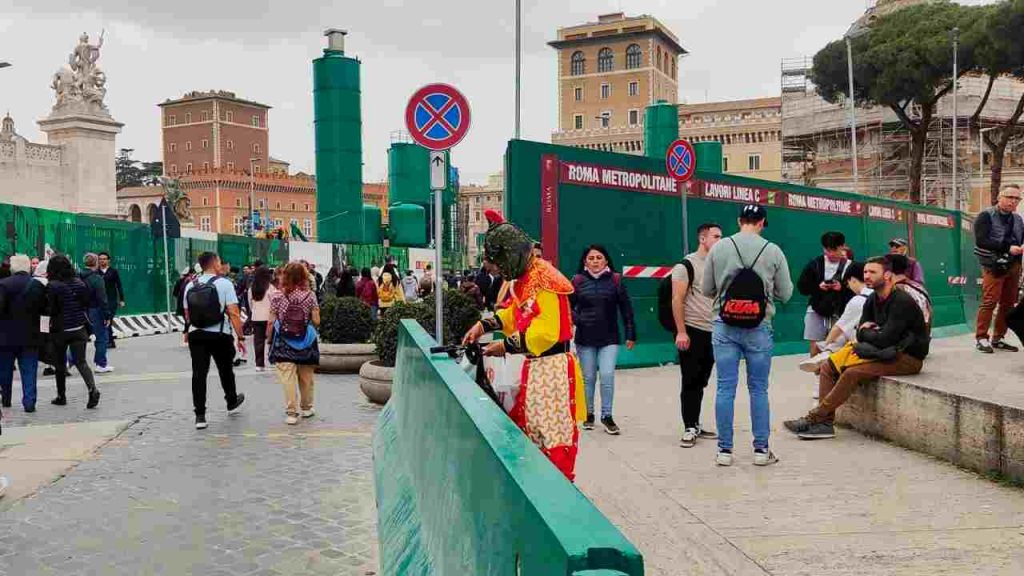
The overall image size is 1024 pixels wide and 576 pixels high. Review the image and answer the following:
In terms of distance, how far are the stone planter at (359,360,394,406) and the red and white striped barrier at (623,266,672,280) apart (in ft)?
11.6

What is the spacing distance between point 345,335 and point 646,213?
15.2ft

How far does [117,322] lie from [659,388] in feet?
48.0

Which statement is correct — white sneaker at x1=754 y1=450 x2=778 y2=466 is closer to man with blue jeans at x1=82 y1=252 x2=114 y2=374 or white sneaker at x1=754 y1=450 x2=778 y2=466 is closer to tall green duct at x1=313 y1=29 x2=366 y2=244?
man with blue jeans at x1=82 y1=252 x2=114 y2=374

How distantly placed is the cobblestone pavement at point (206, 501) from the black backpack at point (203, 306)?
1.00 metres

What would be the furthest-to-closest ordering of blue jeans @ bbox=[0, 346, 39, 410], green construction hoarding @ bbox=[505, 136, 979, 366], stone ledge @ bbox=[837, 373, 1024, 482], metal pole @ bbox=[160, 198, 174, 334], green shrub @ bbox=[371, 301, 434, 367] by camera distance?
metal pole @ bbox=[160, 198, 174, 334]
green construction hoarding @ bbox=[505, 136, 979, 366]
green shrub @ bbox=[371, 301, 434, 367]
blue jeans @ bbox=[0, 346, 39, 410]
stone ledge @ bbox=[837, 373, 1024, 482]

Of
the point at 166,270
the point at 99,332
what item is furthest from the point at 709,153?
the point at 99,332

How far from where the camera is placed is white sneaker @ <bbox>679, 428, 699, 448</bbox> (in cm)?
693

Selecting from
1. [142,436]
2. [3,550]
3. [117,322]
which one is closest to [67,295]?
[142,436]

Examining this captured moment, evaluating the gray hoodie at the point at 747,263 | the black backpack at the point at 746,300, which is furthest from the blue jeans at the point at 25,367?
the black backpack at the point at 746,300

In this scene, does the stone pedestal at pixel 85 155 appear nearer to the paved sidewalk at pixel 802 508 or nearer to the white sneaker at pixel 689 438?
the paved sidewalk at pixel 802 508

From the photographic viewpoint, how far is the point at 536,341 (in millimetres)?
4285

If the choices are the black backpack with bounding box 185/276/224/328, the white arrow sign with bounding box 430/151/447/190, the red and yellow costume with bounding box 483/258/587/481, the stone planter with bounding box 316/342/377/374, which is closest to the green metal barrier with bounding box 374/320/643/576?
the red and yellow costume with bounding box 483/258/587/481

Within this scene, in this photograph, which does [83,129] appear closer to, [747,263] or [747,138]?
[747,263]

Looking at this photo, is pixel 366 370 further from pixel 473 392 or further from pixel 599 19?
pixel 599 19
